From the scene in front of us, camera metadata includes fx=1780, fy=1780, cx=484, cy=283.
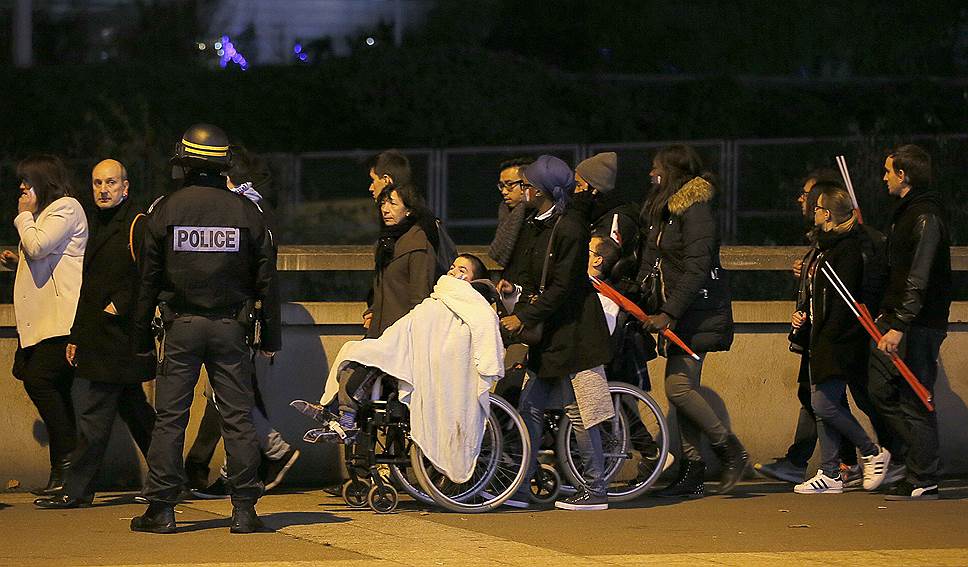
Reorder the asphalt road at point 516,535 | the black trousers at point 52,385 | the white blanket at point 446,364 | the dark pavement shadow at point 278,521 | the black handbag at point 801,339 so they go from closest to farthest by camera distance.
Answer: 1. the asphalt road at point 516,535
2. the dark pavement shadow at point 278,521
3. the white blanket at point 446,364
4. the black trousers at point 52,385
5. the black handbag at point 801,339

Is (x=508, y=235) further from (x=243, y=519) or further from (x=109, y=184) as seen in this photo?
(x=243, y=519)

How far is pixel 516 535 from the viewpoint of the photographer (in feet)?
28.6

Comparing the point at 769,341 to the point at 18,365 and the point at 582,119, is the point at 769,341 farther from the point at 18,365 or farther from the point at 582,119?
the point at 582,119

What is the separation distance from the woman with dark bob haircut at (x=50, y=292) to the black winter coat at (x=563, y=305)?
2.51m

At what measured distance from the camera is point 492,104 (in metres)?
30.8

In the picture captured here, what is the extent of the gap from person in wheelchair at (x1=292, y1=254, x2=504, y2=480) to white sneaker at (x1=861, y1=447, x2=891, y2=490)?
2425 mm

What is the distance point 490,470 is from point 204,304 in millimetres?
1913

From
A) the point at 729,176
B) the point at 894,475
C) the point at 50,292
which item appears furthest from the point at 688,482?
the point at 729,176

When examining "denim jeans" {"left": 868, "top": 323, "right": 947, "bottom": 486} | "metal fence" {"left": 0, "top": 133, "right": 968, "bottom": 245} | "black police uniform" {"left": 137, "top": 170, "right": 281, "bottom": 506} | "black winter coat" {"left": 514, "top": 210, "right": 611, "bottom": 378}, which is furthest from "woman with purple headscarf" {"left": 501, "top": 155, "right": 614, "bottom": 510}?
"metal fence" {"left": 0, "top": 133, "right": 968, "bottom": 245}

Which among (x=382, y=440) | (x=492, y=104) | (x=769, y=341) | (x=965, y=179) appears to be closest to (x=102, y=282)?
(x=382, y=440)

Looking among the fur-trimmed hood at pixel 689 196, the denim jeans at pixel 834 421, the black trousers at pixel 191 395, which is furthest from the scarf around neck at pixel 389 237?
the denim jeans at pixel 834 421

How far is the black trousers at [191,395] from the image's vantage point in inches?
335

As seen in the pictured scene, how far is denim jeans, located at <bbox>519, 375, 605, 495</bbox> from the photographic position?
9633mm

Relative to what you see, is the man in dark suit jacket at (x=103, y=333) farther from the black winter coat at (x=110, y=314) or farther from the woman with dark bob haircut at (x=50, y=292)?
the woman with dark bob haircut at (x=50, y=292)
